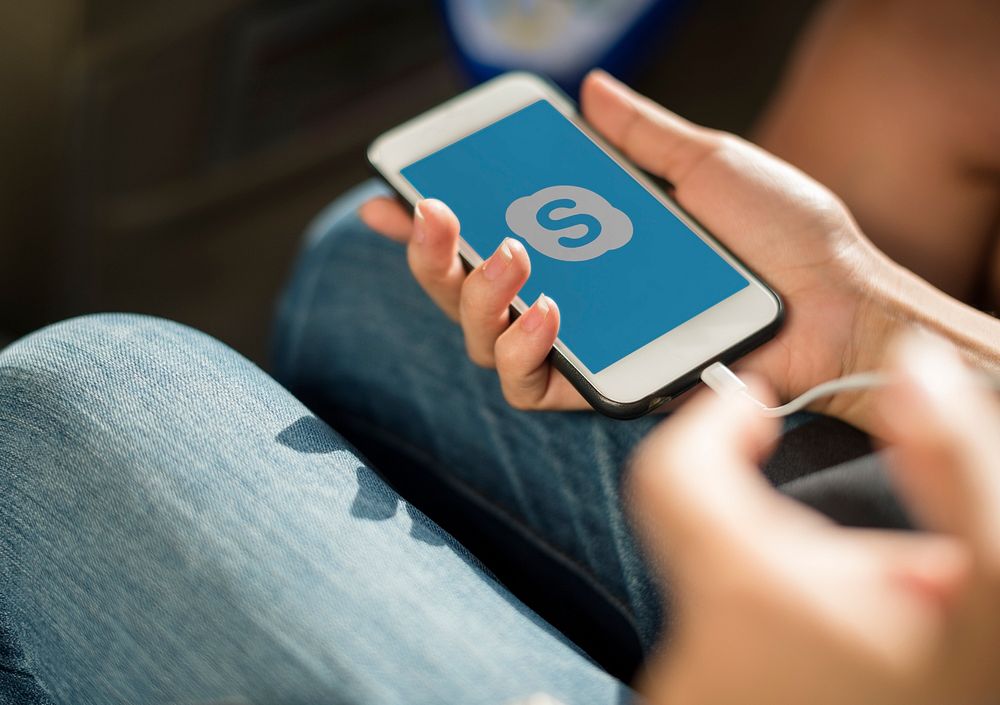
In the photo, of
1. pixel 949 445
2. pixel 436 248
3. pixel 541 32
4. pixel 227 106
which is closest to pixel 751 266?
pixel 436 248

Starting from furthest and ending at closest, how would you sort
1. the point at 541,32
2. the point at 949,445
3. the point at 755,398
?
1. the point at 541,32
2. the point at 755,398
3. the point at 949,445

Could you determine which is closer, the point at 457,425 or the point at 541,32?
the point at 457,425

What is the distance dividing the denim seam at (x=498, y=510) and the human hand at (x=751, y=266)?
0.24ft

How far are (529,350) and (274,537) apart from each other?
18 centimetres

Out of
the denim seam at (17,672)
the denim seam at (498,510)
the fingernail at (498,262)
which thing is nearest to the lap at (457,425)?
the denim seam at (498,510)

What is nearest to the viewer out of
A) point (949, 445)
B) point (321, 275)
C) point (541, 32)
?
point (949, 445)

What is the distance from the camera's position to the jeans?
418 mm

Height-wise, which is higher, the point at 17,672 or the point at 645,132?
the point at 645,132

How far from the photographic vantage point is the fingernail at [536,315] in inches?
20.5

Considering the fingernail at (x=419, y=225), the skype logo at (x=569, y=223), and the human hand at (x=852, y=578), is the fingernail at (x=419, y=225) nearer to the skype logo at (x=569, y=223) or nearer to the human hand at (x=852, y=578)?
the skype logo at (x=569, y=223)

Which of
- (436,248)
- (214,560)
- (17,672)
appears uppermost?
(436,248)

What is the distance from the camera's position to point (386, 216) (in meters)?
0.63

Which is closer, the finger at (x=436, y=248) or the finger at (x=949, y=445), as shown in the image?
the finger at (x=949, y=445)

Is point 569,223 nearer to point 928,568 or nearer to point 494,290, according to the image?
point 494,290
